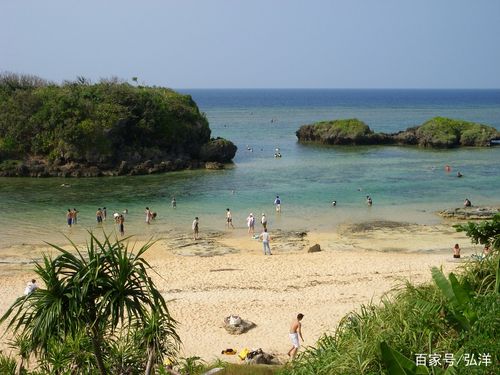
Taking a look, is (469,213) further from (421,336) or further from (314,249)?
(421,336)

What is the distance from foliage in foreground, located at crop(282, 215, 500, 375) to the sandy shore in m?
5.49

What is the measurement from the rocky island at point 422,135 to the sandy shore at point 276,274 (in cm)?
3939

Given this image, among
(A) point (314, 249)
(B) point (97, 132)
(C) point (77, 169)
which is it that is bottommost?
(A) point (314, 249)

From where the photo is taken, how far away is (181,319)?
56.7 feet

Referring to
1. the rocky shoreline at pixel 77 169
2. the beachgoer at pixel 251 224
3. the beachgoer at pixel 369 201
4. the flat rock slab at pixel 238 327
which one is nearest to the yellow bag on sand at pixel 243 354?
the flat rock slab at pixel 238 327

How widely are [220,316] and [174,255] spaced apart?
9031 millimetres

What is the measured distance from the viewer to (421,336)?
8.52m

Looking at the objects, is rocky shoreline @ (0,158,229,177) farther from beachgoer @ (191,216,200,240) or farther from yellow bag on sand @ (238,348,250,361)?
yellow bag on sand @ (238,348,250,361)

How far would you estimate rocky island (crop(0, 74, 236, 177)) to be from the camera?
4988 cm

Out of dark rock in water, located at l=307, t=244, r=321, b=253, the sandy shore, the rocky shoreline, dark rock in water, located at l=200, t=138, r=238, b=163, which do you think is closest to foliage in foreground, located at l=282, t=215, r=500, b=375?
the sandy shore

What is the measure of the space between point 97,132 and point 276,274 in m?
32.9

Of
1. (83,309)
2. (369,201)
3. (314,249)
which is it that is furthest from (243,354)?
(369,201)

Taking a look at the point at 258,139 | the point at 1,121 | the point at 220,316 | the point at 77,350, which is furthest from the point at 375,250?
the point at 258,139

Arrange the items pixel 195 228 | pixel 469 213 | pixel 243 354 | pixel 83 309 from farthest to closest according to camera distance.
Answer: pixel 469 213
pixel 195 228
pixel 243 354
pixel 83 309
